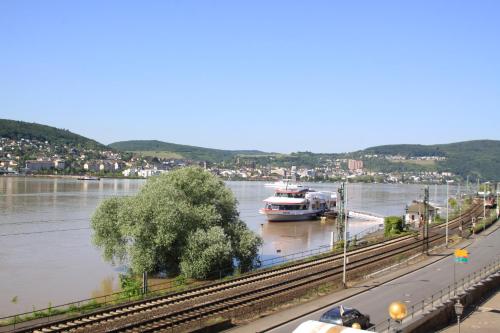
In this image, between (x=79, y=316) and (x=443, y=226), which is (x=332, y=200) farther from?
(x=79, y=316)

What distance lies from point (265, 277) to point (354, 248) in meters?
19.0

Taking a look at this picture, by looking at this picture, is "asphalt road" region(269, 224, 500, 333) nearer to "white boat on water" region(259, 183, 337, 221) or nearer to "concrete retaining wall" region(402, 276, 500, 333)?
"concrete retaining wall" region(402, 276, 500, 333)

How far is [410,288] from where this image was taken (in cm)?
3116

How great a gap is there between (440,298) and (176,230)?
17745 millimetres

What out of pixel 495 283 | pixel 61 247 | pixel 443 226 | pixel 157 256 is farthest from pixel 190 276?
pixel 443 226

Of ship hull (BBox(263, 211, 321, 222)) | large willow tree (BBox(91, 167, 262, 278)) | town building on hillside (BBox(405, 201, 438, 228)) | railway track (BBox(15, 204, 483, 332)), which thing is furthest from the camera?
ship hull (BBox(263, 211, 321, 222))

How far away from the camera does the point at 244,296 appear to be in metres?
28.7

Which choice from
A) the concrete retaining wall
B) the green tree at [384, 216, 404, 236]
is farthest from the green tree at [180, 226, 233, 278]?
the green tree at [384, 216, 404, 236]

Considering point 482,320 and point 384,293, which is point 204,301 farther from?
point 482,320

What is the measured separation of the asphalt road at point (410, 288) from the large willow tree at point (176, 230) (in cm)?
1107

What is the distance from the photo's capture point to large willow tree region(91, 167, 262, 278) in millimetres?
36000

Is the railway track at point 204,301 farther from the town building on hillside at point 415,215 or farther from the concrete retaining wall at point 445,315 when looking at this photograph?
the town building on hillside at point 415,215

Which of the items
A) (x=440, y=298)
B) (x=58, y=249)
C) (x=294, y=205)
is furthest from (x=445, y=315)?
(x=294, y=205)

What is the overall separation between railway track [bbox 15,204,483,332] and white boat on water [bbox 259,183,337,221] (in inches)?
1939
